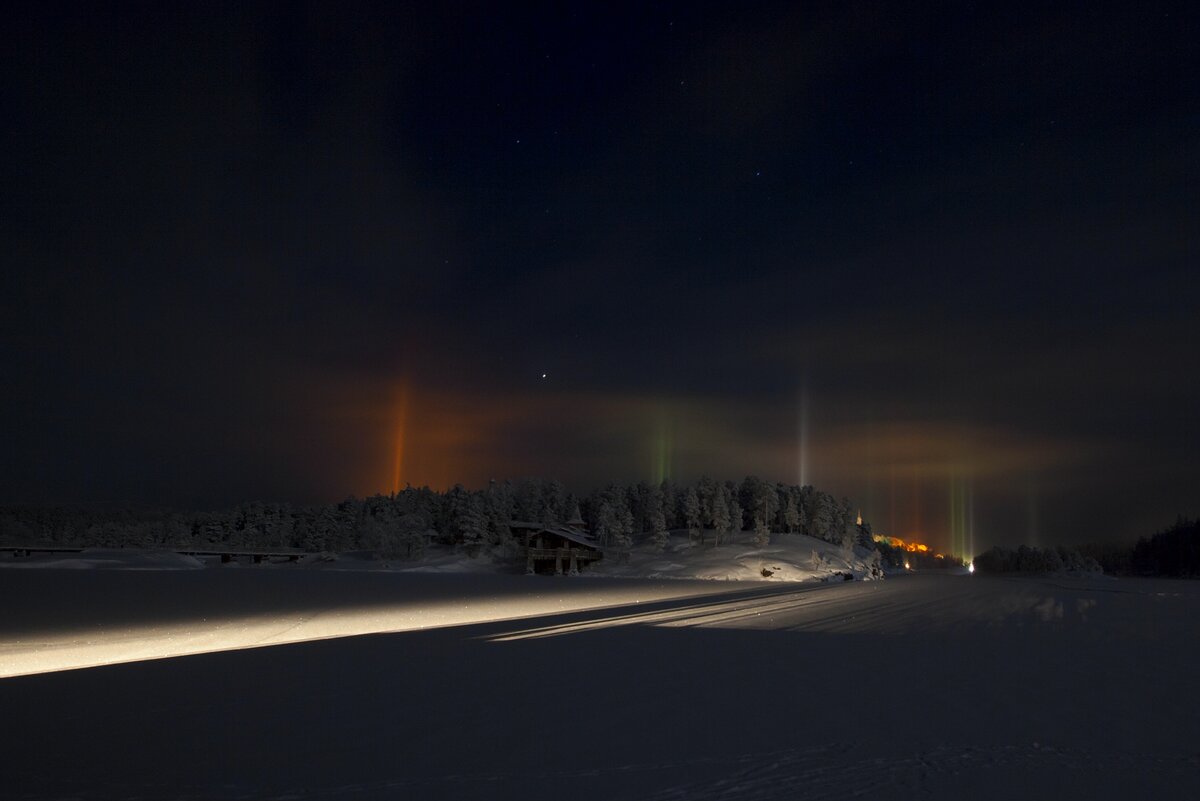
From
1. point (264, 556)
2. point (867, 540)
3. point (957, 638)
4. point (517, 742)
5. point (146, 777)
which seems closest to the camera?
point (146, 777)

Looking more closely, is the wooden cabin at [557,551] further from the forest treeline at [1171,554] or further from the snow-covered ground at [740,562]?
the forest treeline at [1171,554]

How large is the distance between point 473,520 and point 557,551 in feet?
59.1

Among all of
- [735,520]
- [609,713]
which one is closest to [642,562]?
[735,520]

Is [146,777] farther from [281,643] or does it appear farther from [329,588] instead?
[329,588]

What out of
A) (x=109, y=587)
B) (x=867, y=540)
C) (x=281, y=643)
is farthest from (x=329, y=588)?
(x=867, y=540)

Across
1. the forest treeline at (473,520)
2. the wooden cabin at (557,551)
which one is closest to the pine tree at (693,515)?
the forest treeline at (473,520)

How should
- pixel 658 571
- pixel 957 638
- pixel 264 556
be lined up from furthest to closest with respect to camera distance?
pixel 264 556 < pixel 658 571 < pixel 957 638

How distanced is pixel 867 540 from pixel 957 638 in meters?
151

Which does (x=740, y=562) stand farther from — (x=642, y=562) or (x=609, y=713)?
(x=609, y=713)

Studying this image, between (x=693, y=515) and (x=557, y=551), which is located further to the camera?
(x=693, y=515)

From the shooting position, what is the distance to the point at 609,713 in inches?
384

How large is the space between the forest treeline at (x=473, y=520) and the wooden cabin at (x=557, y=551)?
34.0 ft

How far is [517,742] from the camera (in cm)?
833

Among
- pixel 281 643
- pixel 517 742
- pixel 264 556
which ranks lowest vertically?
pixel 264 556
